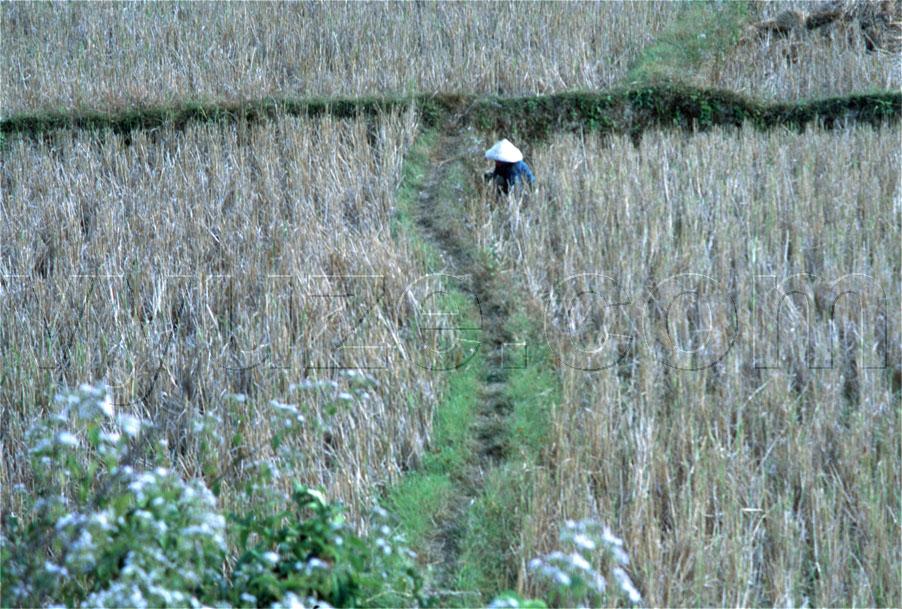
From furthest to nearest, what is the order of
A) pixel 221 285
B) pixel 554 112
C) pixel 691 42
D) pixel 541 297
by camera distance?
1. pixel 691 42
2. pixel 554 112
3. pixel 221 285
4. pixel 541 297

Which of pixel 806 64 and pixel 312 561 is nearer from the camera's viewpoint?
pixel 312 561

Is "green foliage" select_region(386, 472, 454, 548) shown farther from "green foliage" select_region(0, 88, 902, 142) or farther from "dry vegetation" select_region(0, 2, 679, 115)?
"dry vegetation" select_region(0, 2, 679, 115)

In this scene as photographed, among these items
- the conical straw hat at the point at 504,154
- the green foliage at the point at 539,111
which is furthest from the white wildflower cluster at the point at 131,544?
the green foliage at the point at 539,111

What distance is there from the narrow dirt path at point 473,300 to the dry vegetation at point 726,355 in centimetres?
15

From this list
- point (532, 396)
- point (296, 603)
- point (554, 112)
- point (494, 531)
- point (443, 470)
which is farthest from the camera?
point (554, 112)

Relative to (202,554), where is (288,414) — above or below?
above

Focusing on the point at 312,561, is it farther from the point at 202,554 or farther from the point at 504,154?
the point at 504,154

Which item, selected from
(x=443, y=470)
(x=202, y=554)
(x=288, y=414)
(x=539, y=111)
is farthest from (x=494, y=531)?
(x=539, y=111)

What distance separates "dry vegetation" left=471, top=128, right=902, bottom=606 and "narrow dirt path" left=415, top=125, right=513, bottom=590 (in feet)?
0.49

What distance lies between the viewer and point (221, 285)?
5086 mm

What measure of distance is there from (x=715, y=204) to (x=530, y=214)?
903 millimetres

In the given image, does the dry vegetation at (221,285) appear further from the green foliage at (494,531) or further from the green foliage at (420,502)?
the green foliage at (494,531)

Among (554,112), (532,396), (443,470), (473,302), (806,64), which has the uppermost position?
(806,64)

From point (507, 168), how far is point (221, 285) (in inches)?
67.9
